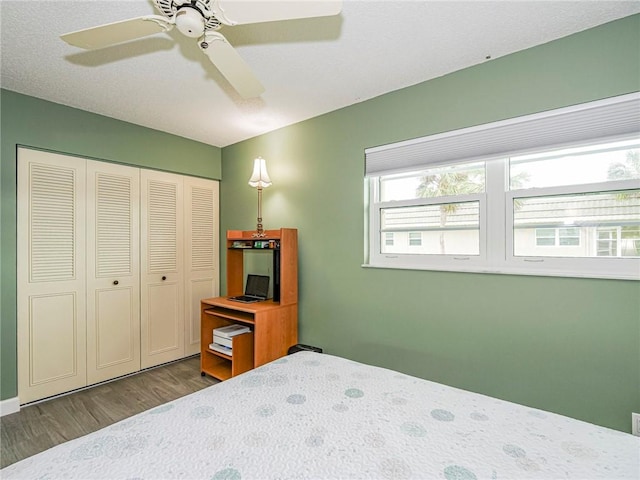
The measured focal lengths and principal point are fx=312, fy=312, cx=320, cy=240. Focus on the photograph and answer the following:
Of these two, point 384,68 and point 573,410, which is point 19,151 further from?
point 573,410

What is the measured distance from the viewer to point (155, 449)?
1047 mm

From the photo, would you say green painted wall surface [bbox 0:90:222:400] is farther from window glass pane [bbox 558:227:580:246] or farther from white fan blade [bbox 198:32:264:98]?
window glass pane [bbox 558:227:580:246]

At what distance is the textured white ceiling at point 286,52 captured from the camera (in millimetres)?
1595

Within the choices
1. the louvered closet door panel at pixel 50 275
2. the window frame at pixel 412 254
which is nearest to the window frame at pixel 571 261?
the window frame at pixel 412 254

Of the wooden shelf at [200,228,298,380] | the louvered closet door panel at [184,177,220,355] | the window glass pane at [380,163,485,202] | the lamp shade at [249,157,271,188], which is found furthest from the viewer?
the louvered closet door panel at [184,177,220,355]

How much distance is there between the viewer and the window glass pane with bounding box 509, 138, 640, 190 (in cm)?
171

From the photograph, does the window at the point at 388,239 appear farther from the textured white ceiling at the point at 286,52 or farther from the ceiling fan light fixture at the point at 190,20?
the ceiling fan light fixture at the point at 190,20

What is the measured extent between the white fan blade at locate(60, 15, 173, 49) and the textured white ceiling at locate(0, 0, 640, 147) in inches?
12.9

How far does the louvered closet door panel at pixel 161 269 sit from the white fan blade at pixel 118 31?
6.63ft

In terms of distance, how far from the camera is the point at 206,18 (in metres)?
1.27

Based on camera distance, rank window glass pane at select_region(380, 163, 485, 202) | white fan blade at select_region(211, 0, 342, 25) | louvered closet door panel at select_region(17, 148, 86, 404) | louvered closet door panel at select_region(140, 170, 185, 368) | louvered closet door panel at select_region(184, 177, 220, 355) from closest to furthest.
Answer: white fan blade at select_region(211, 0, 342, 25), window glass pane at select_region(380, 163, 485, 202), louvered closet door panel at select_region(17, 148, 86, 404), louvered closet door panel at select_region(140, 170, 185, 368), louvered closet door panel at select_region(184, 177, 220, 355)

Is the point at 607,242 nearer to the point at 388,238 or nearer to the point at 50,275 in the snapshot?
the point at 388,238

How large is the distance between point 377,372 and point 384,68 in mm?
1942

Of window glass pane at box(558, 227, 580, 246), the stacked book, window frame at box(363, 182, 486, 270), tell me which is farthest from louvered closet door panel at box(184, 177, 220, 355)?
window glass pane at box(558, 227, 580, 246)
